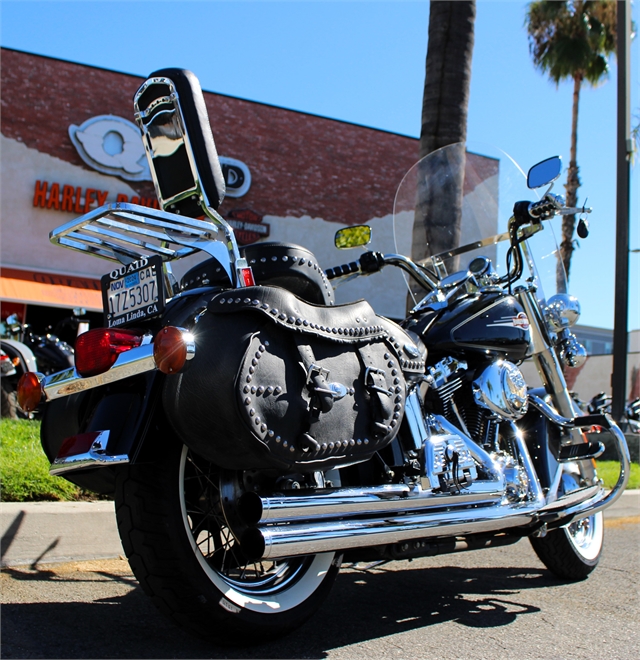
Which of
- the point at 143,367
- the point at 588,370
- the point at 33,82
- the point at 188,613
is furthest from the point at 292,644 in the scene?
the point at 588,370

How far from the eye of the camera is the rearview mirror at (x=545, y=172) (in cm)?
359

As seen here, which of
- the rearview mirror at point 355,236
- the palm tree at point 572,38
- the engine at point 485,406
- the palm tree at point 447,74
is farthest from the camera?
the palm tree at point 572,38

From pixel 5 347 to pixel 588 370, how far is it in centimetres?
1825

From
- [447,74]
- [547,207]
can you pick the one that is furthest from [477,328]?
[447,74]

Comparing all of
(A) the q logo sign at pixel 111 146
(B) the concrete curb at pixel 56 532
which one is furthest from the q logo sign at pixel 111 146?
(B) the concrete curb at pixel 56 532

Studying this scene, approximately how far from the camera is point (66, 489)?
3.74 metres

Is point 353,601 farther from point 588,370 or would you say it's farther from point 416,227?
point 588,370

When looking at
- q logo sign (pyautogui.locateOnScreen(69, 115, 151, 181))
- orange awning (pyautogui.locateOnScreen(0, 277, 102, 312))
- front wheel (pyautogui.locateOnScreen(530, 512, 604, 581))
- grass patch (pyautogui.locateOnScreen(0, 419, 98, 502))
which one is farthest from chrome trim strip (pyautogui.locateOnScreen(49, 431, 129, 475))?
q logo sign (pyautogui.locateOnScreen(69, 115, 151, 181))

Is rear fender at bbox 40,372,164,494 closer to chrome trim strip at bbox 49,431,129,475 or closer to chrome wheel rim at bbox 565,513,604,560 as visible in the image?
chrome trim strip at bbox 49,431,129,475

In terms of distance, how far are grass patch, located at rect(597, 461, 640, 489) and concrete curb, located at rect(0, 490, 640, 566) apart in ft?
13.2

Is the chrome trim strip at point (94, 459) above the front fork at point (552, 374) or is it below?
below

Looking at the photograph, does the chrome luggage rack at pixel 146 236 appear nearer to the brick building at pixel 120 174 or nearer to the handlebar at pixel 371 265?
the handlebar at pixel 371 265

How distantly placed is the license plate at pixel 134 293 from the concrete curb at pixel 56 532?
4.51 ft

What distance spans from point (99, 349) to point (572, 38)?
1947 cm
